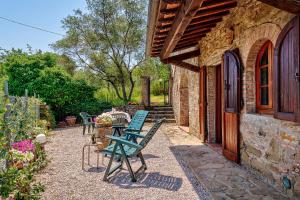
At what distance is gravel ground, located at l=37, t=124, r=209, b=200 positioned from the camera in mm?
3320

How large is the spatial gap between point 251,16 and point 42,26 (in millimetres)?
14748

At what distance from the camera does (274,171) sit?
3330mm

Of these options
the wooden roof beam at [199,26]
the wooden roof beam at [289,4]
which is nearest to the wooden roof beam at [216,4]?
the wooden roof beam at [199,26]

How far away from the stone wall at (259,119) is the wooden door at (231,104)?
0.40ft

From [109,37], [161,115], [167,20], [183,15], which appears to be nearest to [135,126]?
[167,20]

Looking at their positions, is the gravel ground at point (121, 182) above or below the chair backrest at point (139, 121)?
below

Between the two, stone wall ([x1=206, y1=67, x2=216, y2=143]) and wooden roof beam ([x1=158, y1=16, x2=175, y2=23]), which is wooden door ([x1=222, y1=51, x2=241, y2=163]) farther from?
stone wall ([x1=206, y1=67, x2=216, y2=143])

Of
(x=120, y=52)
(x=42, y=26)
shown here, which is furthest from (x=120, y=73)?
(x=42, y=26)

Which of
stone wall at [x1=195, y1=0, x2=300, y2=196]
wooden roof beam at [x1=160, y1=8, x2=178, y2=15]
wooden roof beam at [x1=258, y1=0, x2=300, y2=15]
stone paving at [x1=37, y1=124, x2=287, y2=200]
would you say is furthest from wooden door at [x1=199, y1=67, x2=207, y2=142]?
wooden roof beam at [x1=258, y1=0, x2=300, y2=15]

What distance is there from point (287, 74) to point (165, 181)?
2246 millimetres

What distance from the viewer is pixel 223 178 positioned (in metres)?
3.79

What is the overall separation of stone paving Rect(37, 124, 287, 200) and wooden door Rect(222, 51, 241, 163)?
0.27 metres

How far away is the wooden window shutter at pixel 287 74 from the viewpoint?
8.82ft

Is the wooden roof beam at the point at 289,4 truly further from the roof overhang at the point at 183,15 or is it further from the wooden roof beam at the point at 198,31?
the wooden roof beam at the point at 198,31
